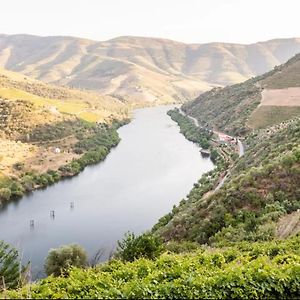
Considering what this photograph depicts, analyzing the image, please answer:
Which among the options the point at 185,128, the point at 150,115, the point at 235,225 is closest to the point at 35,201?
the point at 235,225

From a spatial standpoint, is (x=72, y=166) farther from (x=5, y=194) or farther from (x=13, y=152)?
(x=5, y=194)

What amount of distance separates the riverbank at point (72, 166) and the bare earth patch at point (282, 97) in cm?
3995

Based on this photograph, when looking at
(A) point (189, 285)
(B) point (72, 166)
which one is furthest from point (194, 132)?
(A) point (189, 285)

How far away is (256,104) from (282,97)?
6699mm

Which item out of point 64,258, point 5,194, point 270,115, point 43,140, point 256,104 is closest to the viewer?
point 64,258

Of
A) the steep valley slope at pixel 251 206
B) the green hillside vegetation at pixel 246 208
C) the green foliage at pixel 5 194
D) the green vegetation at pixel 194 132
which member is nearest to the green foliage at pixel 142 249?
the steep valley slope at pixel 251 206

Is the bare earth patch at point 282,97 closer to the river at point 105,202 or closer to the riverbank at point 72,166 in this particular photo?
the river at point 105,202

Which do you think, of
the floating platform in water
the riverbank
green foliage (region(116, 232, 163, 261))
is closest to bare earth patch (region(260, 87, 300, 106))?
the floating platform in water

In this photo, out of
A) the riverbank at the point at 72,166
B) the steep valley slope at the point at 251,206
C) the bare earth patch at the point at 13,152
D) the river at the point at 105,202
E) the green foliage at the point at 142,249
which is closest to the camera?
the green foliage at the point at 142,249

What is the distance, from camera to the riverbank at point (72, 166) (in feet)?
217

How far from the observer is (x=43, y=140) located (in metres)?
94.8

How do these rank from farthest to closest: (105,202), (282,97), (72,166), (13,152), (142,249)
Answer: (282,97), (13,152), (72,166), (105,202), (142,249)

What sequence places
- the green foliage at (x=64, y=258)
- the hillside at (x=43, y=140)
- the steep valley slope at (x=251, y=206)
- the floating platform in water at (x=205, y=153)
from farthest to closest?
the floating platform in water at (x=205, y=153)
the hillside at (x=43, y=140)
the green foliage at (x=64, y=258)
the steep valley slope at (x=251, y=206)

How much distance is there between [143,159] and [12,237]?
1818 inches
